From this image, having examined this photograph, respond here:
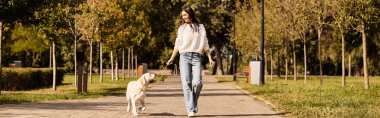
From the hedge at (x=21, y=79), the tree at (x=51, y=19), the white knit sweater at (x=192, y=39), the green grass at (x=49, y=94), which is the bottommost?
the green grass at (x=49, y=94)

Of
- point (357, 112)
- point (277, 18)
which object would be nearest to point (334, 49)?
point (277, 18)

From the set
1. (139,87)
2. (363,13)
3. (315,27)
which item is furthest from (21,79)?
(315,27)

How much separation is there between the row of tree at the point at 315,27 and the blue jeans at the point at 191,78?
→ 13104 mm

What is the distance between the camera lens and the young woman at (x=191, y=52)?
11742 mm

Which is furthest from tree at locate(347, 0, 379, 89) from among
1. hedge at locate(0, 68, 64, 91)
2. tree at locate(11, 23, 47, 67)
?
tree at locate(11, 23, 47, 67)

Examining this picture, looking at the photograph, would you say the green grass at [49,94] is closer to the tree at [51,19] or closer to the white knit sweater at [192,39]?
the tree at [51,19]

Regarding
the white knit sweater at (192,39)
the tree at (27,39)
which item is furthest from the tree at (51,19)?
the tree at (27,39)

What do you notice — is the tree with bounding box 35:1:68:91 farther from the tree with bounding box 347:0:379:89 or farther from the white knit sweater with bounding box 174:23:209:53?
the tree with bounding box 347:0:379:89

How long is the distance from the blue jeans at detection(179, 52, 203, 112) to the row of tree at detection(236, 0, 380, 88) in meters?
13.1

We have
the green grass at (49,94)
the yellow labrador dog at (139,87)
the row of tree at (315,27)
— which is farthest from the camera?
the row of tree at (315,27)

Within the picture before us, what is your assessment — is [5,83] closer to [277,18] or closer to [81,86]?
[81,86]

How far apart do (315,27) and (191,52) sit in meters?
26.1

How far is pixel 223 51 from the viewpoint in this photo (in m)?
76.6

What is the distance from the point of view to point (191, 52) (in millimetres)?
11797
